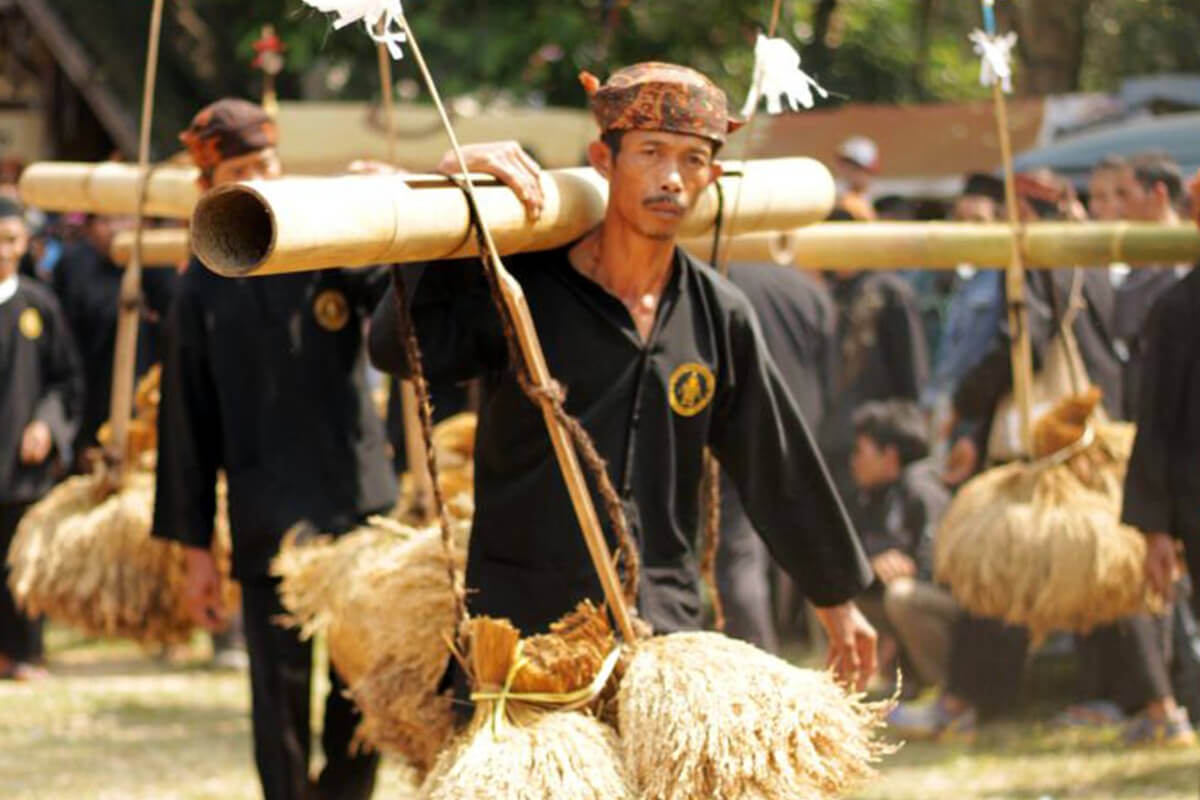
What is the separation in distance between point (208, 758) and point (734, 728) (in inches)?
184

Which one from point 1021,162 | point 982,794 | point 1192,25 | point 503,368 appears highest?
point 1192,25

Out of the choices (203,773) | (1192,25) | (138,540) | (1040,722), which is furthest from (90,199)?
(1192,25)

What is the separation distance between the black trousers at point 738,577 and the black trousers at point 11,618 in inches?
159

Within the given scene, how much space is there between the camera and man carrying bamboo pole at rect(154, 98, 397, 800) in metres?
6.36

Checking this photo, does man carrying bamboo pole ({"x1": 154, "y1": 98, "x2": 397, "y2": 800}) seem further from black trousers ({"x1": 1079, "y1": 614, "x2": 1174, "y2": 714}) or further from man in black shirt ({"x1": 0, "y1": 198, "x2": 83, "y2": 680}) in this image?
man in black shirt ({"x1": 0, "y1": 198, "x2": 83, "y2": 680})

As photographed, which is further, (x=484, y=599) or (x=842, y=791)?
(x=484, y=599)

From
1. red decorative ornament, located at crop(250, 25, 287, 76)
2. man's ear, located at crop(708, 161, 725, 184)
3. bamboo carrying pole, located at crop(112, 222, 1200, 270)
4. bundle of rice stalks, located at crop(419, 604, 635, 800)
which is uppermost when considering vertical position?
red decorative ornament, located at crop(250, 25, 287, 76)

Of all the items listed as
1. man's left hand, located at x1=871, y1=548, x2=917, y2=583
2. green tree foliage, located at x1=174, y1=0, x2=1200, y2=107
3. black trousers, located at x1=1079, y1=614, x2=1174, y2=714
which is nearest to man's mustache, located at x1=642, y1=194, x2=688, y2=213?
black trousers, located at x1=1079, y1=614, x2=1174, y2=714

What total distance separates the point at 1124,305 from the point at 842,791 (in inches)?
190

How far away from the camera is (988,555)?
23.9 feet

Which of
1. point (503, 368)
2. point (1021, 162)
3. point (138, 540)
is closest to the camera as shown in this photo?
point (503, 368)

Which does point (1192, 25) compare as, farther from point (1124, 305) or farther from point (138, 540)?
point (138, 540)

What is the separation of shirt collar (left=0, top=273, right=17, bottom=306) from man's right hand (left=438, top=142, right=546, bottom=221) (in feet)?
20.4

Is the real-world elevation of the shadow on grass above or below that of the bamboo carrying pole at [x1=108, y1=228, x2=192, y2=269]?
below
